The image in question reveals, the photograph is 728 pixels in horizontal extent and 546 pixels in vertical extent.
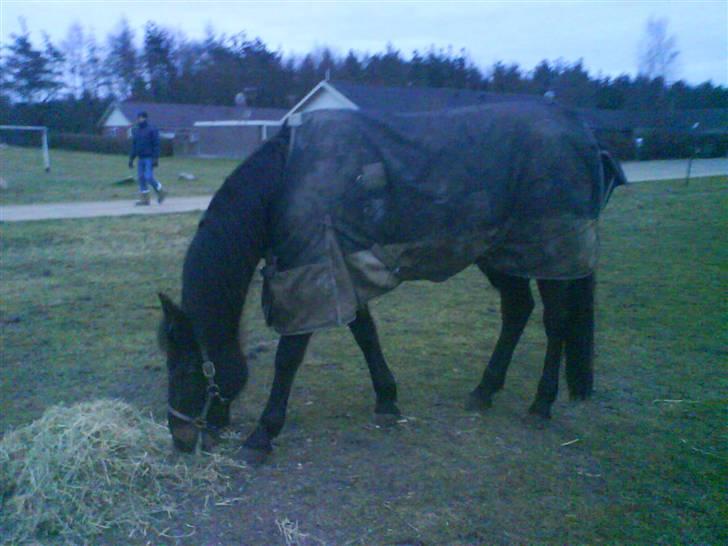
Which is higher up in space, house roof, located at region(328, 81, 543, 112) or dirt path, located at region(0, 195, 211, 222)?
house roof, located at region(328, 81, 543, 112)

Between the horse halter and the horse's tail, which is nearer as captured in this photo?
the horse halter

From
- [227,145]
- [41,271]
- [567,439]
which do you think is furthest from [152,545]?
[227,145]

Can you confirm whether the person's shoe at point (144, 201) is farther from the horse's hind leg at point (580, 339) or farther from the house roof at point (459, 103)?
the house roof at point (459, 103)

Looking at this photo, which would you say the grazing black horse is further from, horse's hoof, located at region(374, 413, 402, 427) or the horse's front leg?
horse's hoof, located at region(374, 413, 402, 427)

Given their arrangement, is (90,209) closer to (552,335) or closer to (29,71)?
(552,335)

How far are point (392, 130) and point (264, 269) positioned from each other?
103 cm

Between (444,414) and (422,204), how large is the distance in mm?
1389

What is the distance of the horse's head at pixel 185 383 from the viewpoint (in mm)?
3615

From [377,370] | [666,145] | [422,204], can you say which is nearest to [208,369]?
[377,370]

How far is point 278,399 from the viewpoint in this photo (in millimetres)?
3809

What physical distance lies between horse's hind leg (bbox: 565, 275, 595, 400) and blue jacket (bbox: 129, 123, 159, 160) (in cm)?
1235

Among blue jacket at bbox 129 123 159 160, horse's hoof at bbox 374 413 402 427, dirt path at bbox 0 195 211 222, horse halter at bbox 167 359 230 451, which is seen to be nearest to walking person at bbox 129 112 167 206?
blue jacket at bbox 129 123 159 160

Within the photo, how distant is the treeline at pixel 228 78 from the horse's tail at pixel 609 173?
3534 centimetres

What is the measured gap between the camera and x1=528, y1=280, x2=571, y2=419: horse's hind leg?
4.37 m
